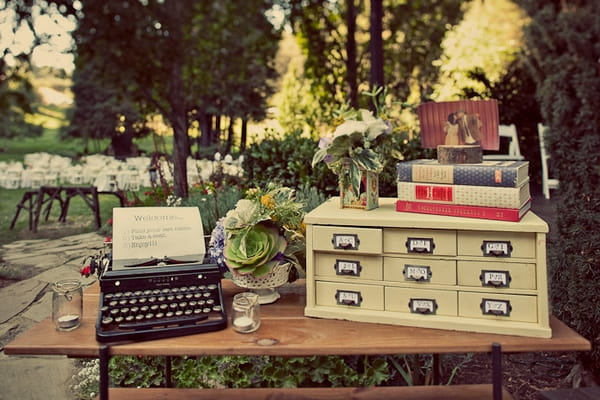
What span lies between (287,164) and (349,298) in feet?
9.90

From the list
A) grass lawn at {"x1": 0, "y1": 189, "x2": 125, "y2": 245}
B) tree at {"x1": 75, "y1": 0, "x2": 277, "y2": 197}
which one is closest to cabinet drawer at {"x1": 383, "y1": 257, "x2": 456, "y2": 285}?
tree at {"x1": 75, "y1": 0, "x2": 277, "y2": 197}

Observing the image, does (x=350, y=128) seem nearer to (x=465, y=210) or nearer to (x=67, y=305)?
(x=465, y=210)

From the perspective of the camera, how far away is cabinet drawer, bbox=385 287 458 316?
1.61 metres

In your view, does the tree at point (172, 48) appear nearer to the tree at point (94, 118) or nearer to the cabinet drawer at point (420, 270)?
the cabinet drawer at point (420, 270)

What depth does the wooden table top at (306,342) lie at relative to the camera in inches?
58.3

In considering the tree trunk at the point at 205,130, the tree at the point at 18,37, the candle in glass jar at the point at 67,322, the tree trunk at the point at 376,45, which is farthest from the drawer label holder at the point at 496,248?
the tree trunk at the point at 205,130

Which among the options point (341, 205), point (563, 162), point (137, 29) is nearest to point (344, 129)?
point (341, 205)

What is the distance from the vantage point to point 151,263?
5.66 ft

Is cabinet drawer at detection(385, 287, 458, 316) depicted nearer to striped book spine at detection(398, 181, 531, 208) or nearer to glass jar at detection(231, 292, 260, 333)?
striped book spine at detection(398, 181, 531, 208)

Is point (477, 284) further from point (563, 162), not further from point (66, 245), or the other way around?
point (66, 245)

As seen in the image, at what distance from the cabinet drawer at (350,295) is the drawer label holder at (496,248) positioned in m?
0.31

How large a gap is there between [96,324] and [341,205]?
2.65 ft

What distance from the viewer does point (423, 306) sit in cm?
162

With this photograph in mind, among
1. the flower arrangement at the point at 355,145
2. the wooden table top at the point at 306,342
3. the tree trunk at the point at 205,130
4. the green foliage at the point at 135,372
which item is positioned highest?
the tree trunk at the point at 205,130
